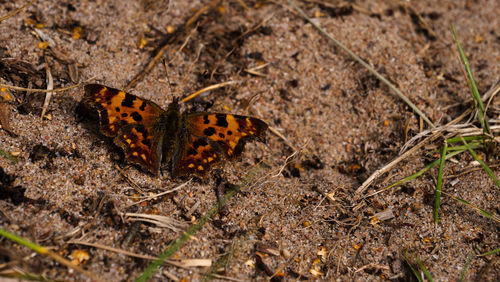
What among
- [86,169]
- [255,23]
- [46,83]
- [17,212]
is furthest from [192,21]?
[17,212]

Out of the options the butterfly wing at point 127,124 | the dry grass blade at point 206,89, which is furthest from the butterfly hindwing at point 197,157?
the dry grass blade at point 206,89

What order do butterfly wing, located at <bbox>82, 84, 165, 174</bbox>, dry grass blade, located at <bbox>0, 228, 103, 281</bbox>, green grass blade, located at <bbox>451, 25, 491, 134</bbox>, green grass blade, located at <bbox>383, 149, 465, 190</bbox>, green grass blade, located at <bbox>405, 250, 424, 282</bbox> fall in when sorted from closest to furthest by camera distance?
dry grass blade, located at <bbox>0, 228, 103, 281</bbox>, green grass blade, located at <bbox>405, 250, 424, 282</bbox>, butterfly wing, located at <bbox>82, 84, 165, 174</bbox>, green grass blade, located at <bbox>383, 149, 465, 190</bbox>, green grass blade, located at <bbox>451, 25, 491, 134</bbox>

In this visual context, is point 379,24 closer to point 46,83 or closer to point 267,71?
point 267,71

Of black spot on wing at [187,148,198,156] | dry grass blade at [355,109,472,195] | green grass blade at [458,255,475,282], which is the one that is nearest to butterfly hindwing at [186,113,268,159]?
black spot on wing at [187,148,198,156]

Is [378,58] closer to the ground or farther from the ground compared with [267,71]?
closer to the ground

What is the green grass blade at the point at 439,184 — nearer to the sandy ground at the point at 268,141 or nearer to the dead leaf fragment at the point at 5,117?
the sandy ground at the point at 268,141

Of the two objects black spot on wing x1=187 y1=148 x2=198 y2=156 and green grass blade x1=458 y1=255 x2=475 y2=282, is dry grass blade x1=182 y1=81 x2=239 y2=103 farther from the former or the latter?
green grass blade x1=458 y1=255 x2=475 y2=282
